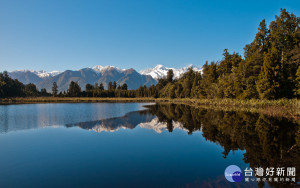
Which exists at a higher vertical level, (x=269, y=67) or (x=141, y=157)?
(x=269, y=67)

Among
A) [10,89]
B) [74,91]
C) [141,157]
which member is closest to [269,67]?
[141,157]

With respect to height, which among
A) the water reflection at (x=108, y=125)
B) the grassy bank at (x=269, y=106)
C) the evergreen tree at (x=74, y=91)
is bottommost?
the water reflection at (x=108, y=125)

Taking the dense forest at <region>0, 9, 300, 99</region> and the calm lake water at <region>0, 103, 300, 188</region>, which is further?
the dense forest at <region>0, 9, 300, 99</region>

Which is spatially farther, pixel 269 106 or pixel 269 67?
pixel 269 67

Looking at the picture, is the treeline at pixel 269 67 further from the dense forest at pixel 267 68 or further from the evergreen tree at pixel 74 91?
the evergreen tree at pixel 74 91

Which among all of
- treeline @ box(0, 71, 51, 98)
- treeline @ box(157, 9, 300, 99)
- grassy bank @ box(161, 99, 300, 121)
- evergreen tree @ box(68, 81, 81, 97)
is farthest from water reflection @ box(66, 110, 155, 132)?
treeline @ box(0, 71, 51, 98)

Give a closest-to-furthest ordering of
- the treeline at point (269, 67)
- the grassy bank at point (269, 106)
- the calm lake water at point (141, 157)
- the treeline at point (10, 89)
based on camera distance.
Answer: the calm lake water at point (141, 157) → the grassy bank at point (269, 106) → the treeline at point (269, 67) → the treeline at point (10, 89)

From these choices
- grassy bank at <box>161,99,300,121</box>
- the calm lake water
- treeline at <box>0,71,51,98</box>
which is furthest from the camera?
treeline at <box>0,71,51,98</box>

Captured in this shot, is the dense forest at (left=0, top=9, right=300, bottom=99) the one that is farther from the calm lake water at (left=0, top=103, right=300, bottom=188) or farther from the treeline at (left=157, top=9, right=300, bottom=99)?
the calm lake water at (left=0, top=103, right=300, bottom=188)

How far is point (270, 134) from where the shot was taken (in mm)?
16797

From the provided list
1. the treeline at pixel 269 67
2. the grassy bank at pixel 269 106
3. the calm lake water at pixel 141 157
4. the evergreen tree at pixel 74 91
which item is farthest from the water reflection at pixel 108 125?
the evergreen tree at pixel 74 91

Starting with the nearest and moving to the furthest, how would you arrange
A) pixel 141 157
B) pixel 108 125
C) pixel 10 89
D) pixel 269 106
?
pixel 141 157 → pixel 108 125 → pixel 269 106 → pixel 10 89

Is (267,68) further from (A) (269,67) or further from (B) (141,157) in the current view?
(B) (141,157)

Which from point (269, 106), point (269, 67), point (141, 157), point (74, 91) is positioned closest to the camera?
point (141, 157)
